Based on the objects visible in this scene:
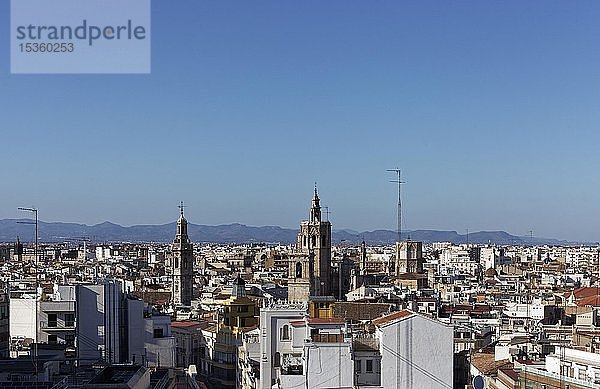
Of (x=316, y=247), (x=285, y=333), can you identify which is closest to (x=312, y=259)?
(x=316, y=247)

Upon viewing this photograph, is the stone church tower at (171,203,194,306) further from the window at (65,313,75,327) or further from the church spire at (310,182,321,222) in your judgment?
the window at (65,313,75,327)

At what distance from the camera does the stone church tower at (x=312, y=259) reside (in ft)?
144

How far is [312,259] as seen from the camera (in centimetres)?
4409

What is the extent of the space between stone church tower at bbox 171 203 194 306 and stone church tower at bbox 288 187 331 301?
467 centimetres

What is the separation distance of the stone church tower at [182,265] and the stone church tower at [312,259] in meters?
4.67

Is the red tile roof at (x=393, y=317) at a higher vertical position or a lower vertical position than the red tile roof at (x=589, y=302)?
higher

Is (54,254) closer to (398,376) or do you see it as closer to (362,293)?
(362,293)

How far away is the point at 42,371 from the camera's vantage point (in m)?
15.4

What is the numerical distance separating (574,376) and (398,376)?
289 centimetres

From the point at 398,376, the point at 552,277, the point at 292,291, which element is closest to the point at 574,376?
the point at 398,376

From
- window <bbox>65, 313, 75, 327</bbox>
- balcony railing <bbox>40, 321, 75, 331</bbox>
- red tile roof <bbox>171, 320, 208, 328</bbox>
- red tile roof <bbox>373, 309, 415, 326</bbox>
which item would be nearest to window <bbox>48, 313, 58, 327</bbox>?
balcony railing <bbox>40, 321, 75, 331</bbox>

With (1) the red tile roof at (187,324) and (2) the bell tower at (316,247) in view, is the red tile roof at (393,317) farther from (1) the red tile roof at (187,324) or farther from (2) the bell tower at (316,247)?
(2) the bell tower at (316,247)

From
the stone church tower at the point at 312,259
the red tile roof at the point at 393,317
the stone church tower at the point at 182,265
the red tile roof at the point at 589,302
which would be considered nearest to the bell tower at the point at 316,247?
the stone church tower at the point at 312,259

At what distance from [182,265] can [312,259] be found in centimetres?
579
